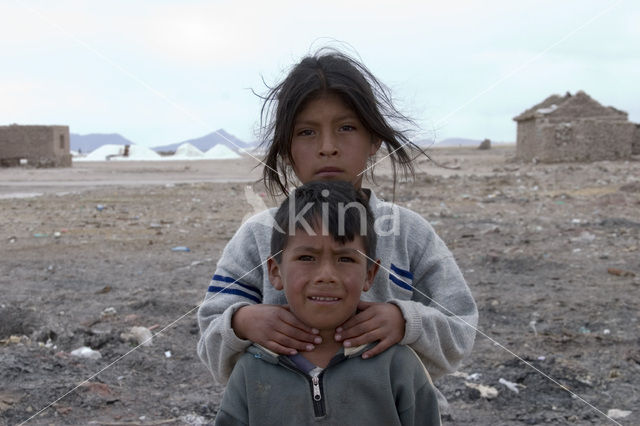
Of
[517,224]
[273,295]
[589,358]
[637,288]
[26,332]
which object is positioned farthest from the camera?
[517,224]

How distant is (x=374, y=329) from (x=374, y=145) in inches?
25.7

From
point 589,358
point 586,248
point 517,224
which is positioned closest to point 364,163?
point 589,358

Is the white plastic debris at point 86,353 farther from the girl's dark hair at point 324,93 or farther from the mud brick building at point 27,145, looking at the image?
the mud brick building at point 27,145

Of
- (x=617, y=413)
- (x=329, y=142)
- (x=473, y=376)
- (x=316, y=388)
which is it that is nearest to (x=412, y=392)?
(x=316, y=388)

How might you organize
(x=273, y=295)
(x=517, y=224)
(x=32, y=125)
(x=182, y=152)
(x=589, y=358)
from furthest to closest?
(x=182, y=152) < (x=32, y=125) < (x=517, y=224) < (x=589, y=358) < (x=273, y=295)

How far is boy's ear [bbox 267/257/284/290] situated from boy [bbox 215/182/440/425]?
0.30 ft

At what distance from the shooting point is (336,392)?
5.23 feet

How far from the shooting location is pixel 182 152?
4331 centimetres

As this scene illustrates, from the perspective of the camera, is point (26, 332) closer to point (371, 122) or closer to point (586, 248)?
point (371, 122)

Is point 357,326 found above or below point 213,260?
above

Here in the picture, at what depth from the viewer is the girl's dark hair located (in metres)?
1.90

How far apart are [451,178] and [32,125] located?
567 inches

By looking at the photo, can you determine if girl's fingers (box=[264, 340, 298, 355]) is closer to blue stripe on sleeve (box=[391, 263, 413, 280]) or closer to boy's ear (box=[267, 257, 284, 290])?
boy's ear (box=[267, 257, 284, 290])

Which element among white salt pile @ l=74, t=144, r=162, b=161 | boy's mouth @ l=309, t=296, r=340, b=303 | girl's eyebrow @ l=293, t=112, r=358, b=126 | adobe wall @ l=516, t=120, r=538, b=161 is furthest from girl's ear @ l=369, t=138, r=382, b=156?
white salt pile @ l=74, t=144, r=162, b=161
